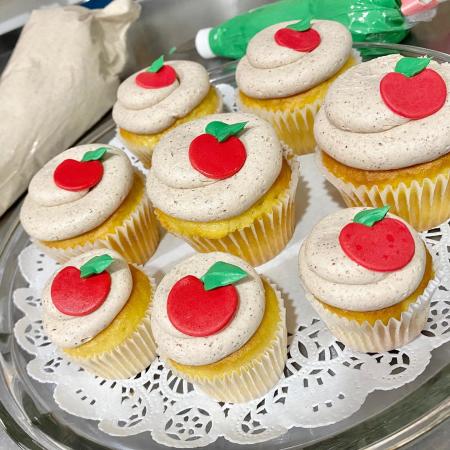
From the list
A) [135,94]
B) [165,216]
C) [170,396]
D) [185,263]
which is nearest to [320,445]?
[170,396]

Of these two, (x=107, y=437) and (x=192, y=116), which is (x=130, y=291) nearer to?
(x=107, y=437)

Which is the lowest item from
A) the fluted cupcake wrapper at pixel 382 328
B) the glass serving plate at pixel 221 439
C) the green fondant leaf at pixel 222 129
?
the glass serving plate at pixel 221 439

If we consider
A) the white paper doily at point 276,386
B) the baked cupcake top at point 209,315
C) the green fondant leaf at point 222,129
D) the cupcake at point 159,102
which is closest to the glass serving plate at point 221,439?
the white paper doily at point 276,386

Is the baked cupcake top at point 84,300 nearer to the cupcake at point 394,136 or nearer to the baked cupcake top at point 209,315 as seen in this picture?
the baked cupcake top at point 209,315

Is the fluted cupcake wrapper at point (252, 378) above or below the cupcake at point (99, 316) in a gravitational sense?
below

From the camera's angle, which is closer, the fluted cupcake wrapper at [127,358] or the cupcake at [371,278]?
the cupcake at [371,278]

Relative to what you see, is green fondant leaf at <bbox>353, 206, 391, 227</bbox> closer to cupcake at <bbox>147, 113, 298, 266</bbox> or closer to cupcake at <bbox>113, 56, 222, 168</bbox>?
cupcake at <bbox>147, 113, 298, 266</bbox>

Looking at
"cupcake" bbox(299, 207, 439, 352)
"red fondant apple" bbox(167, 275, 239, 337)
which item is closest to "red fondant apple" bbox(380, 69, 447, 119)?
"cupcake" bbox(299, 207, 439, 352)
